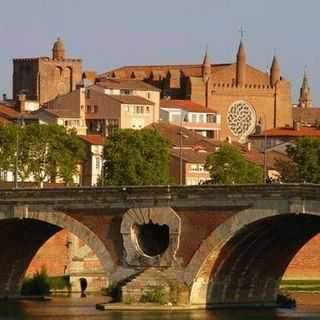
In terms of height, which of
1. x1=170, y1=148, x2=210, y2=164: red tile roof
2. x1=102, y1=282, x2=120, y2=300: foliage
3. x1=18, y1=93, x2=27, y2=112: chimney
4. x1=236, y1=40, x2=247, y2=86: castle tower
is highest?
x1=236, y1=40, x2=247, y2=86: castle tower

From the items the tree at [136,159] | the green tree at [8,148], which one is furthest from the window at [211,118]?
the green tree at [8,148]

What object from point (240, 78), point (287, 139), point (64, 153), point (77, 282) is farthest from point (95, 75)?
point (77, 282)

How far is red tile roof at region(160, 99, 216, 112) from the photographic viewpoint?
184000mm

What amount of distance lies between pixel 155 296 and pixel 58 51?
119 metres

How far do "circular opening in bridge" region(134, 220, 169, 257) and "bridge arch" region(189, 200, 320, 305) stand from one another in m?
2.10

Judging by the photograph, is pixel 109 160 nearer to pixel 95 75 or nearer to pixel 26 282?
pixel 26 282

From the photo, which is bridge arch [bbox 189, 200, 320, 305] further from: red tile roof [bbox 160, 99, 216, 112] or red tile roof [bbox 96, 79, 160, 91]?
red tile roof [bbox 160, 99, 216, 112]

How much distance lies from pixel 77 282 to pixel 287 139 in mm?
82399

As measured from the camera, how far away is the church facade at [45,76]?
7318 inches

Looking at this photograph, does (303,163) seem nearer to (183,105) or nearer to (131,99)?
(131,99)

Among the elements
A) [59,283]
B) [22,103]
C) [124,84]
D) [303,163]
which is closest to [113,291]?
[59,283]

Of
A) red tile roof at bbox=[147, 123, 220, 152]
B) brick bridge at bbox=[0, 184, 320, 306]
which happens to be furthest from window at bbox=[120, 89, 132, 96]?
brick bridge at bbox=[0, 184, 320, 306]

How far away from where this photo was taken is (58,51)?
19412 centimetres

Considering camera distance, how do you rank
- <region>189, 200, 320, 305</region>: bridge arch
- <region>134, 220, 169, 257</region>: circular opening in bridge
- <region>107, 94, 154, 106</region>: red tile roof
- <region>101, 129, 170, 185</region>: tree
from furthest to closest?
<region>107, 94, 154, 106</region>: red tile roof → <region>101, 129, 170, 185</region>: tree → <region>134, 220, 169, 257</region>: circular opening in bridge → <region>189, 200, 320, 305</region>: bridge arch
